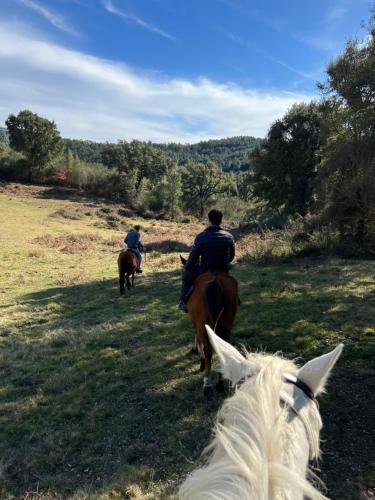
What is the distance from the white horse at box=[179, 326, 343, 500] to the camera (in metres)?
1.16

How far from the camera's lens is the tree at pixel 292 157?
903 inches

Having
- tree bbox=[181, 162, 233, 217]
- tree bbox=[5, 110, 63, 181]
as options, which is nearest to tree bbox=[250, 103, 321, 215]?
tree bbox=[181, 162, 233, 217]

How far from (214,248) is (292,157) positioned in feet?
64.6

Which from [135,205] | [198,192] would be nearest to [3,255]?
[135,205]

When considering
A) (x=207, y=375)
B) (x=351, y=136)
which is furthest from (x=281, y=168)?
(x=207, y=375)

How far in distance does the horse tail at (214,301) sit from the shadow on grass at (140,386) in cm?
105

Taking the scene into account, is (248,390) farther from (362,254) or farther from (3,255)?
(3,255)

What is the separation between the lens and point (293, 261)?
540 inches

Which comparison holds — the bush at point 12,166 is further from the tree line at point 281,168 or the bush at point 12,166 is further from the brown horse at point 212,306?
the brown horse at point 212,306

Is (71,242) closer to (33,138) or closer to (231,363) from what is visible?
(231,363)

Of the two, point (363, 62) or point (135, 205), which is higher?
point (363, 62)

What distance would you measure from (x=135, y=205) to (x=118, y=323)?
1499 inches

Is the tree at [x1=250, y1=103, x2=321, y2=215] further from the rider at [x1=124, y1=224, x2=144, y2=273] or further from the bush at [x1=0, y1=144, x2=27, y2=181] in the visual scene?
the bush at [x1=0, y1=144, x2=27, y2=181]

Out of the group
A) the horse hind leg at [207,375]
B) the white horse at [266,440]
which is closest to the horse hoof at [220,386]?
the horse hind leg at [207,375]
